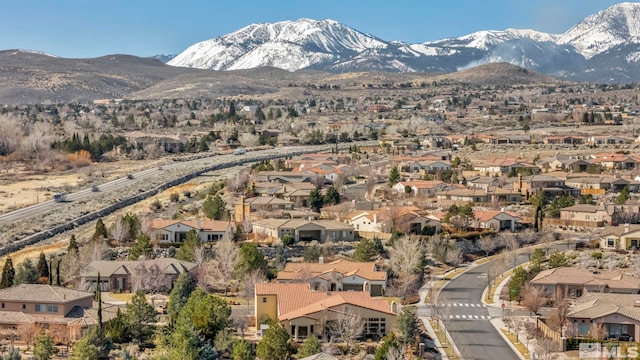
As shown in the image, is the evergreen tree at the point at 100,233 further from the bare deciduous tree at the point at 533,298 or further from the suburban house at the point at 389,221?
the bare deciduous tree at the point at 533,298

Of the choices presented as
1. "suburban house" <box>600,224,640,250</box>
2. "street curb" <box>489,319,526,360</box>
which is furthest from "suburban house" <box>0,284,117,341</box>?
"suburban house" <box>600,224,640,250</box>

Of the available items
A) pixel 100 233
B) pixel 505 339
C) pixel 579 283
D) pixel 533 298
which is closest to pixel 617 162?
pixel 579 283

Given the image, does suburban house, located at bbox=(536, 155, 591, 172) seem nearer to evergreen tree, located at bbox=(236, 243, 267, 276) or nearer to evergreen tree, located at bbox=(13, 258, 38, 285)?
evergreen tree, located at bbox=(236, 243, 267, 276)

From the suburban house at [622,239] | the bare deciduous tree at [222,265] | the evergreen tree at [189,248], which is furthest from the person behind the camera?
the suburban house at [622,239]

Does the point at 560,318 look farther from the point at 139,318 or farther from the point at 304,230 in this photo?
the point at 304,230

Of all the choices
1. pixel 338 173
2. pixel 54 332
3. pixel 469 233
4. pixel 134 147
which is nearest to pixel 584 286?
pixel 469 233

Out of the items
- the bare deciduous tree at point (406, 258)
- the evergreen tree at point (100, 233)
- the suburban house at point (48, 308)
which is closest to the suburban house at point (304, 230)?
the bare deciduous tree at point (406, 258)

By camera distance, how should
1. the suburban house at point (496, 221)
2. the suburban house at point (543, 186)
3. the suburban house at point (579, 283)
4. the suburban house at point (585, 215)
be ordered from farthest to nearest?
the suburban house at point (543, 186)
the suburban house at point (585, 215)
the suburban house at point (496, 221)
the suburban house at point (579, 283)
